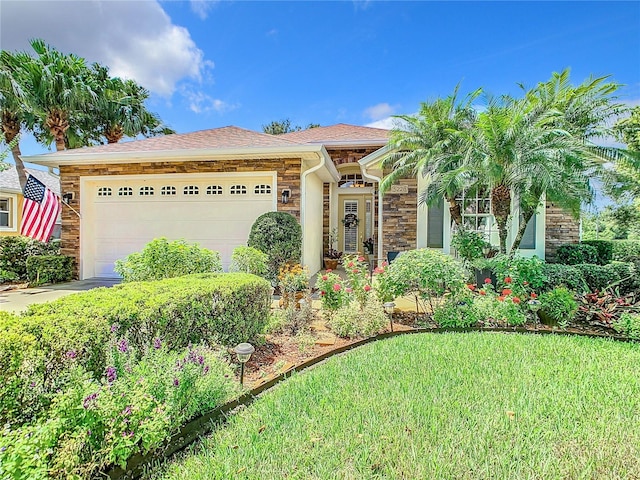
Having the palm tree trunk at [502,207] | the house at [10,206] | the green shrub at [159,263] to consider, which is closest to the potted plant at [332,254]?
the palm tree trunk at [502,207]

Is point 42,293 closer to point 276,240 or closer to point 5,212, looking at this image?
point 276,240

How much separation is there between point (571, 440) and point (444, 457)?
974 millimetres

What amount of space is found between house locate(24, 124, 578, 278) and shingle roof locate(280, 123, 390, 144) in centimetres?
222

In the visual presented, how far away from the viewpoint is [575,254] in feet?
28.8

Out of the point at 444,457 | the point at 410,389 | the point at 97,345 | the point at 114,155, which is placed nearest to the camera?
the point at 444,457

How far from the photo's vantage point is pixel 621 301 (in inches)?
206

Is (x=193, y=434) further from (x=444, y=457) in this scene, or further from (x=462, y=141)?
(x=462, y=141)

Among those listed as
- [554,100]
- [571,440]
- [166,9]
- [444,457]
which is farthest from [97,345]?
[554,100]

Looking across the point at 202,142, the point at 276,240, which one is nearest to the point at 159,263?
the point at 276,240

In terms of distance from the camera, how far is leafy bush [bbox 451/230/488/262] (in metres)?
7.94

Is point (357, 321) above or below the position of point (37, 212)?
below

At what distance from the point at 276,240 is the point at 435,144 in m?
4.44

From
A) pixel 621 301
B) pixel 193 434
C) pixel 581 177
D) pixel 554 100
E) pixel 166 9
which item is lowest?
pixel 193 434

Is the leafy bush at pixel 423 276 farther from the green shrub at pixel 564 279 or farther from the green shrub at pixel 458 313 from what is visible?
the green shrub at pixel 564 279
